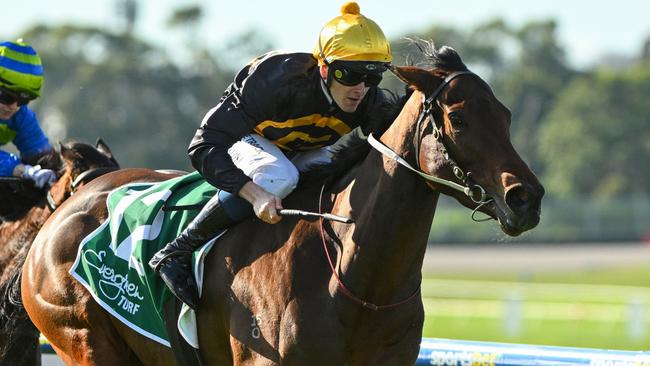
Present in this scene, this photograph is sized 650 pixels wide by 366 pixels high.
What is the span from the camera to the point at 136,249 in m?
5.84

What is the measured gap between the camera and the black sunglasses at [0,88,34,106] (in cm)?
711

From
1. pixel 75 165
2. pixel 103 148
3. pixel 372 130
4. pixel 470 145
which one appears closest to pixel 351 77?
pixel 372 130

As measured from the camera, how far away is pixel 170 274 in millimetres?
5422

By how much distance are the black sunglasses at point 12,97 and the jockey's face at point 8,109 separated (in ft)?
0.06

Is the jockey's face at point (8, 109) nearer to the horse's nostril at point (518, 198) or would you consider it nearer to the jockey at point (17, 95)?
the jockey at point (17, 95)

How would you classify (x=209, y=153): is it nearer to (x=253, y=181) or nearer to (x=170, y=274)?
(x=253, y=181)

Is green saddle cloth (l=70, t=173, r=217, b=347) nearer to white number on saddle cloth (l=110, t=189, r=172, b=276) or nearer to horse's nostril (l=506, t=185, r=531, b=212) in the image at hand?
white number on saddle cloth (l=110, t=189, r=172, b=276)

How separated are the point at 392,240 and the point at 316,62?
3.30 feet

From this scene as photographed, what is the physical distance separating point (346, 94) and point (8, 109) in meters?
2.87

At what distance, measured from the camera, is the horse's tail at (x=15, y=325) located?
686cm

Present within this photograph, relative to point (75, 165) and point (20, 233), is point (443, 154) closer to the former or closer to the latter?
point (75, 165)

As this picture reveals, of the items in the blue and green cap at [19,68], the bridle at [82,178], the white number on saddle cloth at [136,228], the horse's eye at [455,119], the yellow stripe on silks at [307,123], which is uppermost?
the horse's eye at [455,119]

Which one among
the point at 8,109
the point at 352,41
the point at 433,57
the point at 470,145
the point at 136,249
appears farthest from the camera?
the point at 8,109

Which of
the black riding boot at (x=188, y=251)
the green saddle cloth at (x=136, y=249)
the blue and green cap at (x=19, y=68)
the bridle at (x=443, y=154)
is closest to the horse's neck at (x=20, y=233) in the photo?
the blue and green cap at (x=19, y=68)
